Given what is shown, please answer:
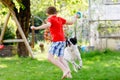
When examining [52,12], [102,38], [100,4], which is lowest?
[102,38]

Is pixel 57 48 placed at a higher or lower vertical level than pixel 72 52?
higher

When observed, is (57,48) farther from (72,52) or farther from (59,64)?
(72,52)

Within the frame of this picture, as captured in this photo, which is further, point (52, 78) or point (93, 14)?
point (93, 14)

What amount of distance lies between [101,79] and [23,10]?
8.50 m

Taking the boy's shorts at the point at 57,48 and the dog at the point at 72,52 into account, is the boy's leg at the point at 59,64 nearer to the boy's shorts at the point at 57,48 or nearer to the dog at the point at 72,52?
the boy's shorts at the point at 57,48

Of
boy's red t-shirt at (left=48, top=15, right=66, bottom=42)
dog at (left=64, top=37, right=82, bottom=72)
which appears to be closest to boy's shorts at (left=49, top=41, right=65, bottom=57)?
boy's red t-shirt at (left=48, top=15, right=66, bottom=42)

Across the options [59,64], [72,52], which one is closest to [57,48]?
[59,64]

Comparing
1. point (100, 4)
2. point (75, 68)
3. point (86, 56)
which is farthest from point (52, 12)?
point (100, 4)

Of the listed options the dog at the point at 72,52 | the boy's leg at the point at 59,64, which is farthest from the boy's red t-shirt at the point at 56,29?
the dog at the point at 72,52

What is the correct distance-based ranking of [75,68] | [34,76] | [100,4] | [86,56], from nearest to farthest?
[34,76] → [75,68] → [86,56] → [100,4]

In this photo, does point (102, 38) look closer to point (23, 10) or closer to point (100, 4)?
point (100, 4)

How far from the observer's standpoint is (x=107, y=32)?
2152 centimetres

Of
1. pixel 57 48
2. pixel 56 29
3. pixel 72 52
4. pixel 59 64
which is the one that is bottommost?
pixel 72 52

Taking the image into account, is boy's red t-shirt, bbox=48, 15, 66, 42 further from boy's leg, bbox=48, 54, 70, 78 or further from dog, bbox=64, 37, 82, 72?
dog, bbox=64, 37, 82, 72
